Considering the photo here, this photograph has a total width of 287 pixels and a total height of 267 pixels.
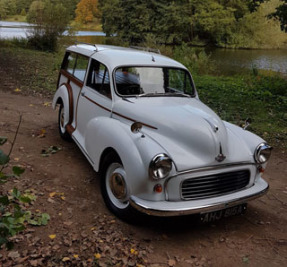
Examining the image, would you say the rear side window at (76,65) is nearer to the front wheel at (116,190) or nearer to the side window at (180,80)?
the side window at (180,80)

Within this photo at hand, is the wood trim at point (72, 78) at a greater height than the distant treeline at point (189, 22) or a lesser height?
lesser

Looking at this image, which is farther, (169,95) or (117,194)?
(169,95)

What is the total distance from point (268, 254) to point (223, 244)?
442mm

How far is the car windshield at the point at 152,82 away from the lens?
4109 millimetres

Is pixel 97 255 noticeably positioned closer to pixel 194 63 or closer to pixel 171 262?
pixel 171 262

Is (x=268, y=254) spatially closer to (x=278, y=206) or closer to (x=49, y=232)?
(x=278, y=206)

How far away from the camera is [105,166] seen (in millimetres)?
3576

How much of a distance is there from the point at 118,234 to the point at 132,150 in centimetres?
90

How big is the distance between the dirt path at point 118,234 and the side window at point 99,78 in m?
1.24

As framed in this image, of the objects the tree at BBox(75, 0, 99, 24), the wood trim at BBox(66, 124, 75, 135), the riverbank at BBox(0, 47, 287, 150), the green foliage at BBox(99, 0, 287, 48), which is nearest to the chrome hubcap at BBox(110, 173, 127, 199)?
the wood trim at BBox(66, 124, 75, 135)

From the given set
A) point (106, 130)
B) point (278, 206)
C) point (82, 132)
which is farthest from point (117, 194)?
point (278, 206)

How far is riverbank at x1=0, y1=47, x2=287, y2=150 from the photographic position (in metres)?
7.44

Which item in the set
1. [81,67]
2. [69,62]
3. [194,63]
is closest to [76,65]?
[81,67]

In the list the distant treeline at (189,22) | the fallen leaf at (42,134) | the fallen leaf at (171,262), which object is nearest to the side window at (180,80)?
the fallen leaf at (171,262)
